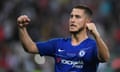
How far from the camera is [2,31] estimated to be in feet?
60.3

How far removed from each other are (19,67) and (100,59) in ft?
19.7

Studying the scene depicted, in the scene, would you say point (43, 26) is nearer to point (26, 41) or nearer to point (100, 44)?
point (26, 41)

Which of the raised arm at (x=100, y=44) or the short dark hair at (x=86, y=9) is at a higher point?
the short dark hair at (x=86, y=9)

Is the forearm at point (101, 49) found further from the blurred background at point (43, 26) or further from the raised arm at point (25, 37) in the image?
the blurred background at point (43, 26)

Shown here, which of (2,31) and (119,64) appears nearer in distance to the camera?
(119,64)

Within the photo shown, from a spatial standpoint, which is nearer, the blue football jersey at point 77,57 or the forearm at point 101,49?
the forearm at point 101,49

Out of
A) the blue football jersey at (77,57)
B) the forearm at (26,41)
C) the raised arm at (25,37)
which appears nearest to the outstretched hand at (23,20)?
the raised arm at (25,37)

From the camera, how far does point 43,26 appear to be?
19156 millimetres

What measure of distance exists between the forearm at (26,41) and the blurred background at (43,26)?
15.8 ft

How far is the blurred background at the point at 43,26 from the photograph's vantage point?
16.6 m

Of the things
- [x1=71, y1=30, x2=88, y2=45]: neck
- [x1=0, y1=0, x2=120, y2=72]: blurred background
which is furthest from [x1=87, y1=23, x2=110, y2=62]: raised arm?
[x1=0, y1=0, x2=120, y2=72]: blurred background

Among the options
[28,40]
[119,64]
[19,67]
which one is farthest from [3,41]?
[28,40]

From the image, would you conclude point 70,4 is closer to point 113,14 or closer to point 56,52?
point 113,14

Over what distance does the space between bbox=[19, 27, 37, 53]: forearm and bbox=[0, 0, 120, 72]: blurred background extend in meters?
4.82
